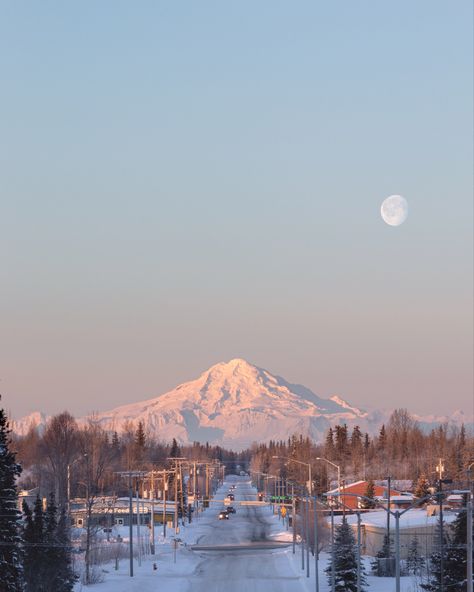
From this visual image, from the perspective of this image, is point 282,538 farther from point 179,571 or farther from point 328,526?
point 179,571

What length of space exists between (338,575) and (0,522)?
26314mm

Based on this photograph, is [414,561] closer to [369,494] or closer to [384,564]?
[384,564]

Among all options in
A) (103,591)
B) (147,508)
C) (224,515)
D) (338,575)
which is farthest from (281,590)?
(224,515)

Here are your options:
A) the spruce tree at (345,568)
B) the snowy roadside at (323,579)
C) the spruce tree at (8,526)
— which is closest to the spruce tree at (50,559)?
the spruce tree at (8,526)

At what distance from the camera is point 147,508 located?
16138 centimetres

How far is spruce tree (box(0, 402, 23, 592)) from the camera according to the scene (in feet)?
182

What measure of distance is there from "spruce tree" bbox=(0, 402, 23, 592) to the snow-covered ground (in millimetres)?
21702

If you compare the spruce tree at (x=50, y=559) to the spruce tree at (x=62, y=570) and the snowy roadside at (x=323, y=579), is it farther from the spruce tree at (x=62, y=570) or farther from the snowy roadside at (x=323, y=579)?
the snowy roadside at (x=323, y=579)

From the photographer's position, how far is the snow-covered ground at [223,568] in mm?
81562

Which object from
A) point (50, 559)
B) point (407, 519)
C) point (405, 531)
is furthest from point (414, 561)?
point (50, 559)

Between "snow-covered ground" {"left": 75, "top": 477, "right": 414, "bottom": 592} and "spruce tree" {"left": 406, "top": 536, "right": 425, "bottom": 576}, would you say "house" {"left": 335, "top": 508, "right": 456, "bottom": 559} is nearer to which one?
"spruce tree" {"left": 406, "top": 536, "right": 425, "bottom": 576}

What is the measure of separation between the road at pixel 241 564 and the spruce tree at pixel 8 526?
24.7 meters

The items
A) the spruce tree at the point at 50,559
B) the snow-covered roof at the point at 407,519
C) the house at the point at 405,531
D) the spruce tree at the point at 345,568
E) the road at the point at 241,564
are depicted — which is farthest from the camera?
the snow-covered roof at the point at 407,519

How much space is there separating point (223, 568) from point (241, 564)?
3370 mm
